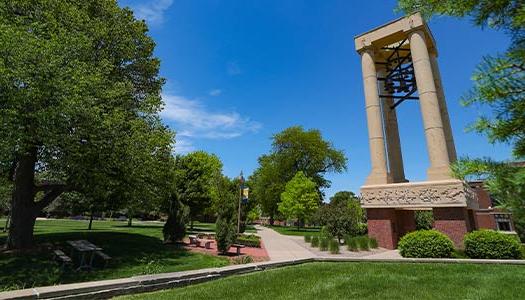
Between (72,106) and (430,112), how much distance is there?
1633cm

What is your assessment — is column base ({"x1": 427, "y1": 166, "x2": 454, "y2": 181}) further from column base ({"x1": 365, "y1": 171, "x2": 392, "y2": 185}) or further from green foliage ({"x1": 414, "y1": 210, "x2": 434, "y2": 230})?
green foliage ({"x1": 414, "y1": 210, "x2": 434, "y2": 230})

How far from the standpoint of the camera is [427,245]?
40.5 ft

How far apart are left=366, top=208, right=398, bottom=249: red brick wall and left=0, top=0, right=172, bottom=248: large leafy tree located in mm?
11654

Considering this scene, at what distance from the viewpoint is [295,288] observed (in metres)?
7.11

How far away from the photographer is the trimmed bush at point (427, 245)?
12.1 metres

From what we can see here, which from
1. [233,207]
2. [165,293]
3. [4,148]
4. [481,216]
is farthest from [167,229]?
[481,216]

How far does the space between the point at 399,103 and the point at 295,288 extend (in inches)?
634

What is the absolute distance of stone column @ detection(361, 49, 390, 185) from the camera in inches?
694

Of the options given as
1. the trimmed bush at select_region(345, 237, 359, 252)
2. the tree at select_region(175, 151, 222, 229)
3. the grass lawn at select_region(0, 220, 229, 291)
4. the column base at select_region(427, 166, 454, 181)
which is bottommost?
the grass lawn at select_region(0, 220, 229, 291)

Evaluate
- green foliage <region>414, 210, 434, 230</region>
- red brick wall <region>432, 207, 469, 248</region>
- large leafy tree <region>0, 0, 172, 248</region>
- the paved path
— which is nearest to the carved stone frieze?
red brick wall <region>432, 207, 469, 248</region>

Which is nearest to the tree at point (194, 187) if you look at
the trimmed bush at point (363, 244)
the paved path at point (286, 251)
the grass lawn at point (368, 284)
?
the paved path at point (286, 251)

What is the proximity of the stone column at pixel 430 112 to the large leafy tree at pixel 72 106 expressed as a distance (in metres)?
13.1

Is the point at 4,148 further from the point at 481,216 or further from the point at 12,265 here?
the point at 481,216

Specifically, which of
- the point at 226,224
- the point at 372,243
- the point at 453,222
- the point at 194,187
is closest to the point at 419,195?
the point at 453,222
